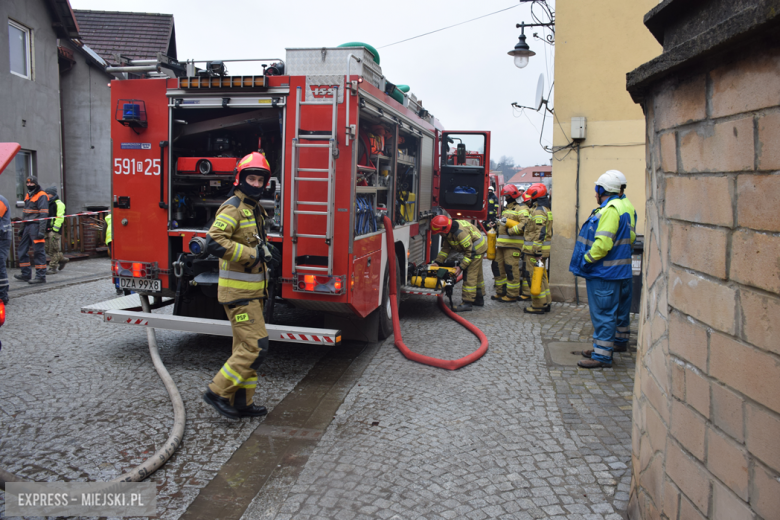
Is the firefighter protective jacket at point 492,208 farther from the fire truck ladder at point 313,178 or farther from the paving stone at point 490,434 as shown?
the fire truck ladder at point 313,178

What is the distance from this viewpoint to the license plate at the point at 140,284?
18.8ft

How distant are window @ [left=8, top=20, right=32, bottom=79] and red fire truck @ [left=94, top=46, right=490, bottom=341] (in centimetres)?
1114

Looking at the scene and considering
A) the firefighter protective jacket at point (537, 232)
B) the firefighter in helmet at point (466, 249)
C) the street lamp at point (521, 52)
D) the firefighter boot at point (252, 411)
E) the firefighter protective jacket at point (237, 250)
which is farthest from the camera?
the street lamp at point (521, 52)

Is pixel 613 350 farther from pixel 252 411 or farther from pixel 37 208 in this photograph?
pixel 37 208

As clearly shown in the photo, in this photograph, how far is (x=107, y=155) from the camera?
19.0m

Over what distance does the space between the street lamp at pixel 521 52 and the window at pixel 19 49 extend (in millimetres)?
12000

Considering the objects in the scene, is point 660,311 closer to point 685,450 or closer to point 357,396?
point 685,450

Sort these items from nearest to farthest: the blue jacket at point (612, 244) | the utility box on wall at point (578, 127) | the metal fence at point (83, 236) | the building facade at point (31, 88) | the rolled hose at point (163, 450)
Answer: the rolled hose at point (163, 450) → the blue jacket at point (612, 244) → the utility box on wall at point (578, 127) → the metal fence at point (83, 236) → the building facade at point (31, 88)

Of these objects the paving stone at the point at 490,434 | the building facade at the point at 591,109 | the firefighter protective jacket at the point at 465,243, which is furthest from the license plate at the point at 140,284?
the building facade at the point at 591,109

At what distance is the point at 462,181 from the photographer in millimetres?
9469

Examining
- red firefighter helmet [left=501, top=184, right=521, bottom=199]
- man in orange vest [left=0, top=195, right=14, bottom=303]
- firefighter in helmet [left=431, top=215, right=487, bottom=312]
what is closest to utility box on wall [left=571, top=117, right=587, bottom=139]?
red firefighter helmet [left=501, top=184, right=521, bottom=199]

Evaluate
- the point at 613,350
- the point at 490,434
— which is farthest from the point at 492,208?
the point at 490,434

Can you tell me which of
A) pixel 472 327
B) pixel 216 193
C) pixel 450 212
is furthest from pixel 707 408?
pixel 450 212

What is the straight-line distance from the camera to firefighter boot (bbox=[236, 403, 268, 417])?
14.0 ft
